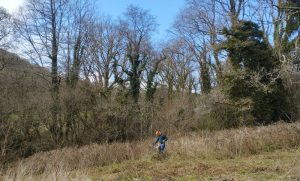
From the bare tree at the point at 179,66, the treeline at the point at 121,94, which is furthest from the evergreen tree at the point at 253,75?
the bare tree at the point at 179,66

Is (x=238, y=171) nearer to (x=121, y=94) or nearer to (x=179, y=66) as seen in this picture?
(x=121, y=94)

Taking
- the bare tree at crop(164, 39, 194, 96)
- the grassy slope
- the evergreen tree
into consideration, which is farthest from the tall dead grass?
the bare tree at crop(164, 39, 194, 96)

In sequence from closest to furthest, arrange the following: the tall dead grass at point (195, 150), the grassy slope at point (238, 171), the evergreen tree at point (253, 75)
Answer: the grassy slope at point (238, 171) < the tall dead grass at point (195, 150) < the evergreen tree at point (253, 75)

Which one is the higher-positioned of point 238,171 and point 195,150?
point 195,150

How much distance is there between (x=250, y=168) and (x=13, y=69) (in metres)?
19.0

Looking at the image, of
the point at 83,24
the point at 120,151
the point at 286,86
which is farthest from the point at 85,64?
the point at 286,86

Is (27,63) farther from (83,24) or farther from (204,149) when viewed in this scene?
(204,149)

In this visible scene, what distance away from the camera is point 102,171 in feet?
37.1

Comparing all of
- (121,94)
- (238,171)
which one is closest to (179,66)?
(121,94)

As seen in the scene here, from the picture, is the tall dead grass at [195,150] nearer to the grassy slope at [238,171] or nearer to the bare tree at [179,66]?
the grassy slope at [238,171]

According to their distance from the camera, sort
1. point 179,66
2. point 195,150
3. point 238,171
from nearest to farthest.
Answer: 1. point 238,171
2. point 195,150
3. point 179,66

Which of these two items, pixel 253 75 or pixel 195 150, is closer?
pixel 195 150

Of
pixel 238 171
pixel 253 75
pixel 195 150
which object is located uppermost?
pixel 253 75

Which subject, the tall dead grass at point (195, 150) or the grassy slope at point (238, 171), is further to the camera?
the tall dead grass at point (195, 150)
